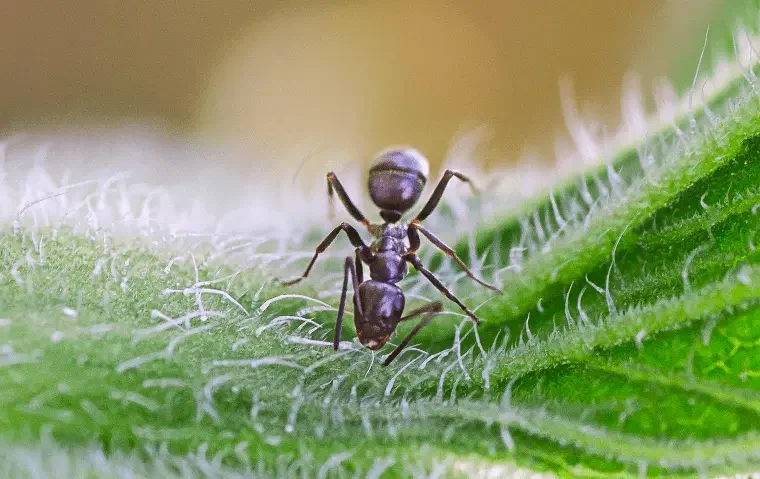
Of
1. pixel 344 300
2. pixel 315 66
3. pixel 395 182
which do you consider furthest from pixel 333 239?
pixel 315 66

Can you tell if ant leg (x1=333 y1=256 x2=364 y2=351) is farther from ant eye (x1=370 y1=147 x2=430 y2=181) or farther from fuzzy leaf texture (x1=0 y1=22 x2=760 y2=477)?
ant eye (x1=370 y1=147 x2=430 y2=181)

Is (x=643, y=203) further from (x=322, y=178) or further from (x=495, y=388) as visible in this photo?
(x=322, y=178)

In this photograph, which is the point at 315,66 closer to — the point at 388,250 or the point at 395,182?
the point at 395,182

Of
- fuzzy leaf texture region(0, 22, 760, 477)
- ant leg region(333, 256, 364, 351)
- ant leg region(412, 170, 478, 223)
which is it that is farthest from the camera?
ant leg region(412, 170, 478, 223)

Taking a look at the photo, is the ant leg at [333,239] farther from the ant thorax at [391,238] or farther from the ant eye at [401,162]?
the ant eye at [401,162]

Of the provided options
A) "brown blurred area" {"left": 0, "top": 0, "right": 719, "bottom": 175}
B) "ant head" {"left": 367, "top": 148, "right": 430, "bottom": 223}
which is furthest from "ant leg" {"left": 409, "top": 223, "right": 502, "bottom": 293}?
"brown blurred area" {"left": 0, "top": 0, "right": 719, "bottom": 175}

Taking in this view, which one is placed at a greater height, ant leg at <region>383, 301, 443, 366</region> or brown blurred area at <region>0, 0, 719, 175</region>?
brown blurred area at <region>0, 0, 719, 175</region>

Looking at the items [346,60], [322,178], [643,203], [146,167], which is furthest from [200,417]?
[346,60]
